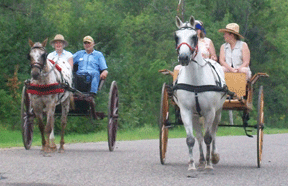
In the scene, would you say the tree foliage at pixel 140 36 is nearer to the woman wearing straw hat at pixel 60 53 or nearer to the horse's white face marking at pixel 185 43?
the woman wearing straw hat at pixel 60 53

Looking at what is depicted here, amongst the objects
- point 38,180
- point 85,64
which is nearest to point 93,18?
point 85,64

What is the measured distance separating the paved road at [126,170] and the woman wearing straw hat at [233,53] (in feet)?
5.45

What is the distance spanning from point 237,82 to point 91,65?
411 centimetres

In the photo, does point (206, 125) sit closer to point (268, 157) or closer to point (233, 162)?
point (233, 162)

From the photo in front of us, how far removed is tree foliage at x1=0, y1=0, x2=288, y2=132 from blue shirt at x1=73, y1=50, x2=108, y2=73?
26.6ft

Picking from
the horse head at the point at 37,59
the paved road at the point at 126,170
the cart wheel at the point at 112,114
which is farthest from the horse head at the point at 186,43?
the cart wheel at the point at 112,114

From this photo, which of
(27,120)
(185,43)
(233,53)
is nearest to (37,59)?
(27,120)

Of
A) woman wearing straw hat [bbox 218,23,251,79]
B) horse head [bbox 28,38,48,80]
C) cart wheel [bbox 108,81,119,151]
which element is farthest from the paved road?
woman wearing straw hat [bbox 218,23,251,79]

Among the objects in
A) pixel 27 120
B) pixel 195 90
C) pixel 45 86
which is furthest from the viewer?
pixel 27 120

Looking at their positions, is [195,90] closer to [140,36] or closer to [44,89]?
[44,89]

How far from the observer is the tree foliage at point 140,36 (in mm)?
24469

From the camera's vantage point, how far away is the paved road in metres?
8.09

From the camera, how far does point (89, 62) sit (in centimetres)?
1377

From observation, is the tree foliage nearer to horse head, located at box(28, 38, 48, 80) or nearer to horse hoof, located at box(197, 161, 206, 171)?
horse head, located at box(28, 38, 48, 80)
